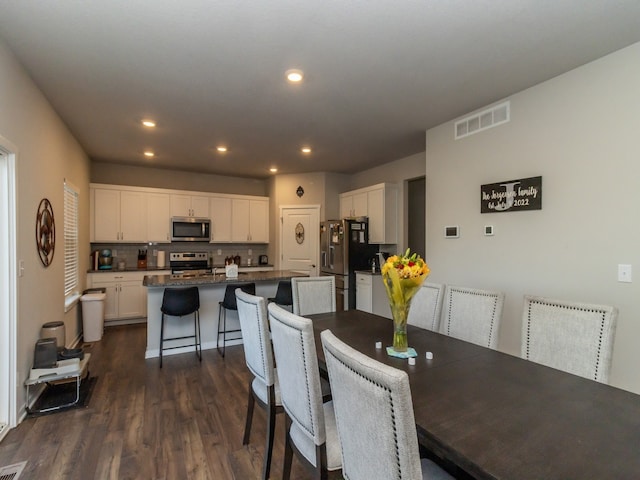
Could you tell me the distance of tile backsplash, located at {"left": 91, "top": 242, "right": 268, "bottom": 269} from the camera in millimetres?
5910

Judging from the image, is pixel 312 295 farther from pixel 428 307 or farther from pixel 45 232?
pixel 45 232

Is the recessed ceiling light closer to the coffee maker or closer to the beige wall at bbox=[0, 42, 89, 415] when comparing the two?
the beige wall at bbox=[0, 42, 89, 415]

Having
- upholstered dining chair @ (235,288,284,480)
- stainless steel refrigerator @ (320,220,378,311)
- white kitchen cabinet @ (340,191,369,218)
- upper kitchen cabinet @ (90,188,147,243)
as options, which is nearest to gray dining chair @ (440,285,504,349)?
upholstered dining chair @ (235,288,284,480)

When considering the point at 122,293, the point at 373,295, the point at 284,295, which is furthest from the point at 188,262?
the point at 373,295

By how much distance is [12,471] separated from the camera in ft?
6.44

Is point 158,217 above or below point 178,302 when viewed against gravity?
above

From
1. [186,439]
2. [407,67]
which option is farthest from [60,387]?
[407,67]

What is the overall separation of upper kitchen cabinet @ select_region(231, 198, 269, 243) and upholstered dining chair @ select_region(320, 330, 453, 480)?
5738 millimetres

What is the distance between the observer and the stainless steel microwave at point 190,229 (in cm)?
601

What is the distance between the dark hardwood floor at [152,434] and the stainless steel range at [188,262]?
8.89ft

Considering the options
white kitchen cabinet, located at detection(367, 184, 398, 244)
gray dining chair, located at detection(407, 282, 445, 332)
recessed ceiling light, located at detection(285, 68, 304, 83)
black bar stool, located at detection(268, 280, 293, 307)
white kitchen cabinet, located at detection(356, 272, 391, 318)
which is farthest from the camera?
white kitchen cabinet, located at detection(367, 184, 398, 244)

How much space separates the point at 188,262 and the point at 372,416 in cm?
585

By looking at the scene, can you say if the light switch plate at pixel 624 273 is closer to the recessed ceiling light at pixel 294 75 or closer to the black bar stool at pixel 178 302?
the recessed ceiling light at pixel 294 75

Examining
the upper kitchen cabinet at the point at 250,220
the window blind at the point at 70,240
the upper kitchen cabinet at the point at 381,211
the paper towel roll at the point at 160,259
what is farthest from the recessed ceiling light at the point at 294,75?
the paper towel roll at the point at 160,259
